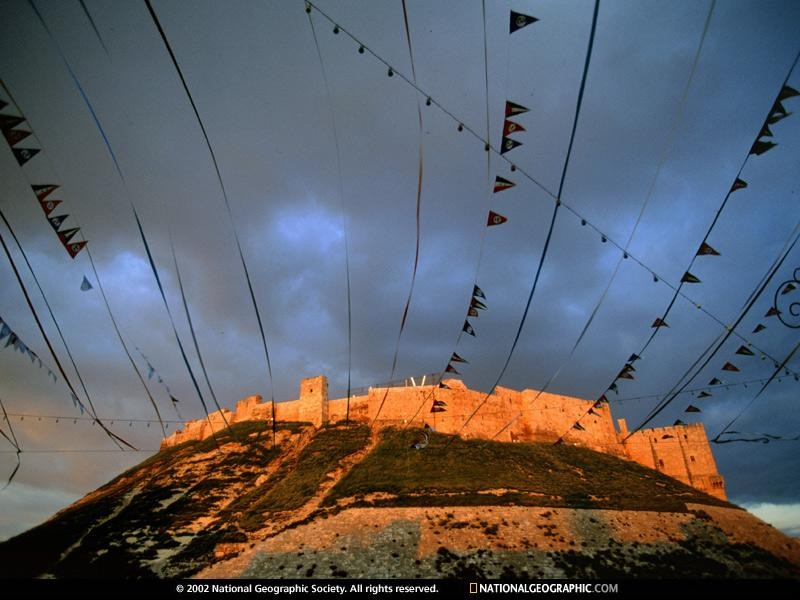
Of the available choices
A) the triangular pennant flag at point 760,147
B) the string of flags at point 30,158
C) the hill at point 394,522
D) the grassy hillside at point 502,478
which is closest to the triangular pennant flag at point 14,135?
the string of flags at point 30,158

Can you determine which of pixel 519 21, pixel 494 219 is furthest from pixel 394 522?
pixel 519 21

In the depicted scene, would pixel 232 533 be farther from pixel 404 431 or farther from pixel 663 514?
pixel 663 514

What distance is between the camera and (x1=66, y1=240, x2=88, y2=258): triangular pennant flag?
11.8m

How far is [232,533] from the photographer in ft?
88.9

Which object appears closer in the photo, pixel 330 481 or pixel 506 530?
pixel 506 530

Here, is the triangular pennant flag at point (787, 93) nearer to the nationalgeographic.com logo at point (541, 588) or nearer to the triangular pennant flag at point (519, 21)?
the triangular pennant flag at point (519, 21)

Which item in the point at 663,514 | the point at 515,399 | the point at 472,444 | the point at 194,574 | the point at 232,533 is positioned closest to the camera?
the point at 194,574

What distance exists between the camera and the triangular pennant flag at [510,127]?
10.3m

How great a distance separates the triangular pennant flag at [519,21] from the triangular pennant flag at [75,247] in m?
12.6

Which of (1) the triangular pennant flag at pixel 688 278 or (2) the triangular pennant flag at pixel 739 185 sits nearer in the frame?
(2) the triangular pennant flag at pixel 739 185

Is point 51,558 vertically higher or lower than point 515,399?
lower

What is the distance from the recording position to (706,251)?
13.0 metres

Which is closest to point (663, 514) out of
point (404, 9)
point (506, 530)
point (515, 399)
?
point (506, 530)

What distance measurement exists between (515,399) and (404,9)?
50001 millimetres
